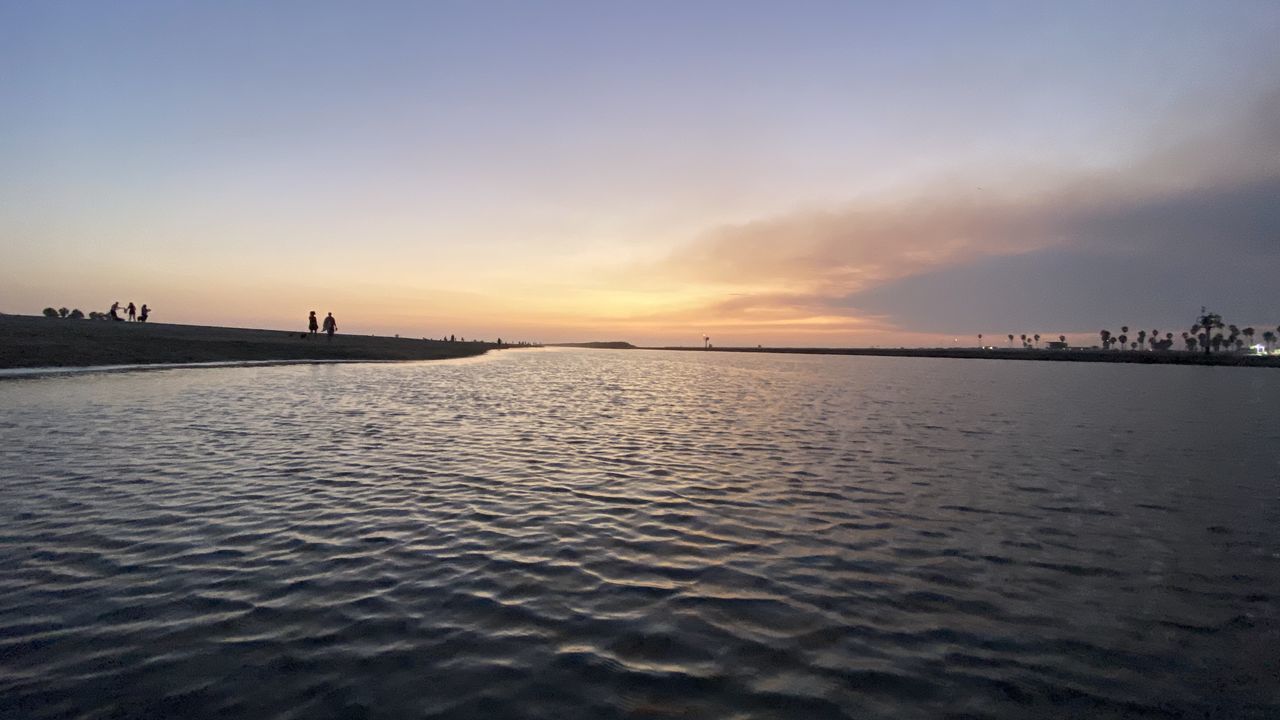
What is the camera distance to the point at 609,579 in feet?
29.8

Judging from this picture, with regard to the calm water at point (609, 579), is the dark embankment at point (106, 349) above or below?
above

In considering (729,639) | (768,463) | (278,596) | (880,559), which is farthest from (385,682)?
(768,463)

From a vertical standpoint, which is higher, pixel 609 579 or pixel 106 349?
pixel 106 349

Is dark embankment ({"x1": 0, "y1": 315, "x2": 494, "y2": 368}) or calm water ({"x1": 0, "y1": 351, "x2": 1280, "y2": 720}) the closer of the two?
calm water ({"x1": 0, "y1": 351, "x2": 1280, "y2": 720})

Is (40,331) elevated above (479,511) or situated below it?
above

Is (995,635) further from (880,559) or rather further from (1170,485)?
(1170,485)

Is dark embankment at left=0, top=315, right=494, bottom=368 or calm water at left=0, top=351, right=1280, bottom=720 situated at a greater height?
dark embankment at left=0, top=315, right=494, bottom=368

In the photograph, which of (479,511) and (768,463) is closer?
(479,511)

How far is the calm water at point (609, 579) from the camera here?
6.07 m

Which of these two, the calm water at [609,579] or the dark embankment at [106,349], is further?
the dark embankment at [106,349]

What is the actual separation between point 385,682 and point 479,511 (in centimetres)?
647

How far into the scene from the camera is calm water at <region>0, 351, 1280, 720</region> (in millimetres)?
6074

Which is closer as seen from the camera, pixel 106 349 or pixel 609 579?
pixel 609 579

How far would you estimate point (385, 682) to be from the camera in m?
6.00
